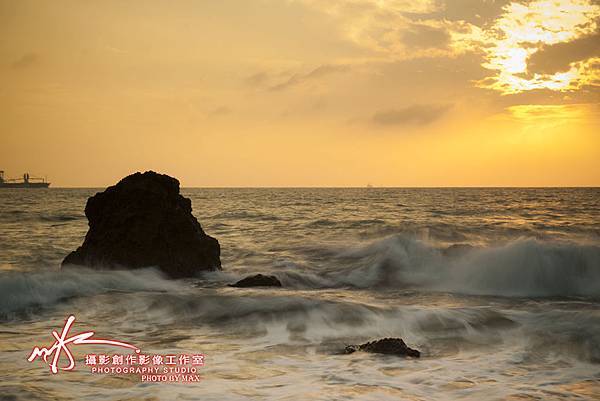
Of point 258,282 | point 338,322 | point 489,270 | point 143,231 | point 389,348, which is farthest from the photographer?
point 489,270

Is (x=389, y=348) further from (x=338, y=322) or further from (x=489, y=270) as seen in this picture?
(x=489, y=270)

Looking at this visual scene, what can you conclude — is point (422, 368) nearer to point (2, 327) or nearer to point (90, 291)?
point (2, 327)

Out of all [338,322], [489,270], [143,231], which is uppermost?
[143,231]

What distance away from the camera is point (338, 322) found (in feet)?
31.3

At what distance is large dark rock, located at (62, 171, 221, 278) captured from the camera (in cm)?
1415

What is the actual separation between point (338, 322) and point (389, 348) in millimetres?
2305

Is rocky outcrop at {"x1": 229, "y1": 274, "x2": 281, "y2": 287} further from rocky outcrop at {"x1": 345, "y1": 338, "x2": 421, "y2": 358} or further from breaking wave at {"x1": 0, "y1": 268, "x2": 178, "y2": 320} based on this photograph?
rocky outcrop at {"x1": 345, "y1": 338, "x2": 421, "y2": 358}

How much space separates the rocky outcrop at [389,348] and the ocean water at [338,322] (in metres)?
0.18

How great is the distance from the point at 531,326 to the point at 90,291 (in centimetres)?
955

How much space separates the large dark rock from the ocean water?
2.07 feet

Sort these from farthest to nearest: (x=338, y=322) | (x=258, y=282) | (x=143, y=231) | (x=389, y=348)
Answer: (x=143, y=231)
(x=258, y=282)
(x=338, y=322)
(x=389, y=348)
